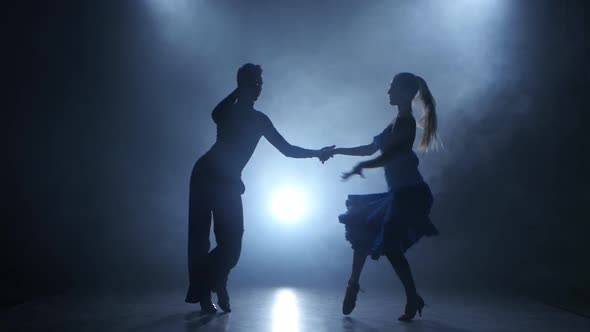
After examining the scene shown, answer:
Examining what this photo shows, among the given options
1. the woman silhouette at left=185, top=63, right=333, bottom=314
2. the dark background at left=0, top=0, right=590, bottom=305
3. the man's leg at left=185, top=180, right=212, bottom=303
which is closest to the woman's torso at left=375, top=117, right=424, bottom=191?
the woman silhouette at left=185, top=63, right=333, bottom=314

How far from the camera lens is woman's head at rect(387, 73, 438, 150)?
320cm

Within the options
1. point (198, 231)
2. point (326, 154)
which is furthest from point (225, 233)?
point (326, 154)

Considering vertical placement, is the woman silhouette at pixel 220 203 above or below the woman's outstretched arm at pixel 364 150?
below

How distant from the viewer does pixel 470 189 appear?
6297 mm

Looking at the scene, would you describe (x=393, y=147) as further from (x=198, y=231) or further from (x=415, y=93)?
(x=198, y=231)

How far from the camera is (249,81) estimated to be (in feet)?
10.7

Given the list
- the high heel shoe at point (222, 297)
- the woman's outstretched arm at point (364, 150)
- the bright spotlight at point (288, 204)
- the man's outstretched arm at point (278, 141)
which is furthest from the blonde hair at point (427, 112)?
the bright spotlight at point (288, 204)

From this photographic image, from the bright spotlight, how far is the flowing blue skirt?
315 cm

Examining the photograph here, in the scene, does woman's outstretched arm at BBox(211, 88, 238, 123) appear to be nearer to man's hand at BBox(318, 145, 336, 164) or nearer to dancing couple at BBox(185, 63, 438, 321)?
dancing couple at BBox(185, 63, 438, 321)

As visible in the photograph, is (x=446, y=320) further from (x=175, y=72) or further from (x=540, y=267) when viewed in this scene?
(x=175, y=72)

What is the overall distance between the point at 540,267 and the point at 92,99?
563 cm

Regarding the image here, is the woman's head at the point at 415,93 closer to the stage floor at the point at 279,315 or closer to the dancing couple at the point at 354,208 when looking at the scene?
the dancing couple at the point at 354,208

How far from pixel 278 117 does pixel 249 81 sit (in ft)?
10.8

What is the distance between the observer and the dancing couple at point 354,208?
3.09 m
